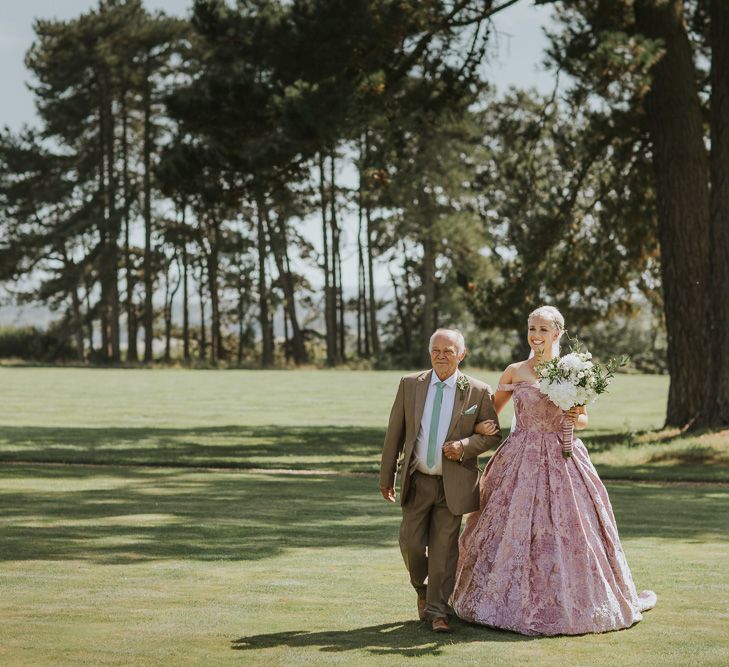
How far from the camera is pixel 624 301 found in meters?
33.3

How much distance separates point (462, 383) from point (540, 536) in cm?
98

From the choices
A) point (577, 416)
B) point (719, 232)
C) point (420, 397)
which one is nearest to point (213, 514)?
point (420, 397)

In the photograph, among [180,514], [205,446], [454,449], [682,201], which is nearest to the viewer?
[454,449]

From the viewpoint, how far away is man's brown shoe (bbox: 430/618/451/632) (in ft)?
24.5

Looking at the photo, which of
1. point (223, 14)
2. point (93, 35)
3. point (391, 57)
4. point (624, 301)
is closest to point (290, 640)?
point (223, 14)

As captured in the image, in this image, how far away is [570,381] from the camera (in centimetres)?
764

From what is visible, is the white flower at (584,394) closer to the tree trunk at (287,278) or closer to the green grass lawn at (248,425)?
the green grass lawn at (248,425)

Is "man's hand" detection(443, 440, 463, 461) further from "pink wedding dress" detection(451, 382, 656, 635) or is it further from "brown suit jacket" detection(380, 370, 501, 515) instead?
"pink wedding dress" detection(451, 382, 656, 635)

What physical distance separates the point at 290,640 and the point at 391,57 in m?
17.2

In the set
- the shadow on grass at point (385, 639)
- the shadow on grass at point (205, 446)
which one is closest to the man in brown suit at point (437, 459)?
the shadow on grass at point (385, 639)

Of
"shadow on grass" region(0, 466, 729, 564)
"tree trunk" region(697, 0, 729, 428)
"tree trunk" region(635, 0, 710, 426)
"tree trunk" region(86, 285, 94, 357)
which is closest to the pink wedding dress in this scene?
"shadow on grass" region(0, 466, 729, 564)

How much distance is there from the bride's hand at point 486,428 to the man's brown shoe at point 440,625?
1076 millimetres

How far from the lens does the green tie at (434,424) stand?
7.59 meters

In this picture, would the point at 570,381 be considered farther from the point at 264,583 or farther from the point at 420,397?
the point at 264,583
